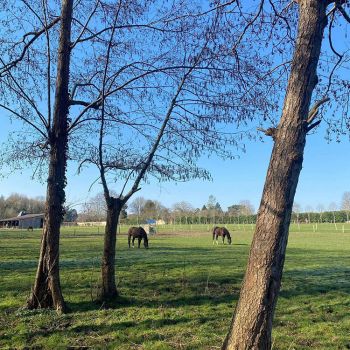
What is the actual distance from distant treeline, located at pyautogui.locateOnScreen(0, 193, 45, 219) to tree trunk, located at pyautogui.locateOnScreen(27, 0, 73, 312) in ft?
402

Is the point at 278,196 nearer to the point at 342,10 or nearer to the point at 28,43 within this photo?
the point at 342,10

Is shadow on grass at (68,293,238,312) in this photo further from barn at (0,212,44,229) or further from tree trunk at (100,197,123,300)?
barn at (0,212,44,229)

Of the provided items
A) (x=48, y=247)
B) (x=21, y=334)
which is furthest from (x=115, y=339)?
(x=48, y=247)

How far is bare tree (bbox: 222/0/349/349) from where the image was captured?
179 inches

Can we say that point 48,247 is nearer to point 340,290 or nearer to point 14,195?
point 340,290

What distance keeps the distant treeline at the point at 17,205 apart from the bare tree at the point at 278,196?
12687 centimetres

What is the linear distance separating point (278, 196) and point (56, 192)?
189 inches

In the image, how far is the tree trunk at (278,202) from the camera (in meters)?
4.54

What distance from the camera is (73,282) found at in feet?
35.5

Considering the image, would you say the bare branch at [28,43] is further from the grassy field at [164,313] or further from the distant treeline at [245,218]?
the distant treeline at [245,218]

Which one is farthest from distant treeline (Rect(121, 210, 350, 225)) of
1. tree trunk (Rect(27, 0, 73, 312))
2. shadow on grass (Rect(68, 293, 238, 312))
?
tree trunk (Rect(27, 0, 73, 312))

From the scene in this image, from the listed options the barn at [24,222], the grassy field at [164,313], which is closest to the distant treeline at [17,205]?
the barn at [24,222]

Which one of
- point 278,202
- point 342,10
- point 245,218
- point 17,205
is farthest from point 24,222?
point 278,202

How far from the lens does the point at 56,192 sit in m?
8.09
